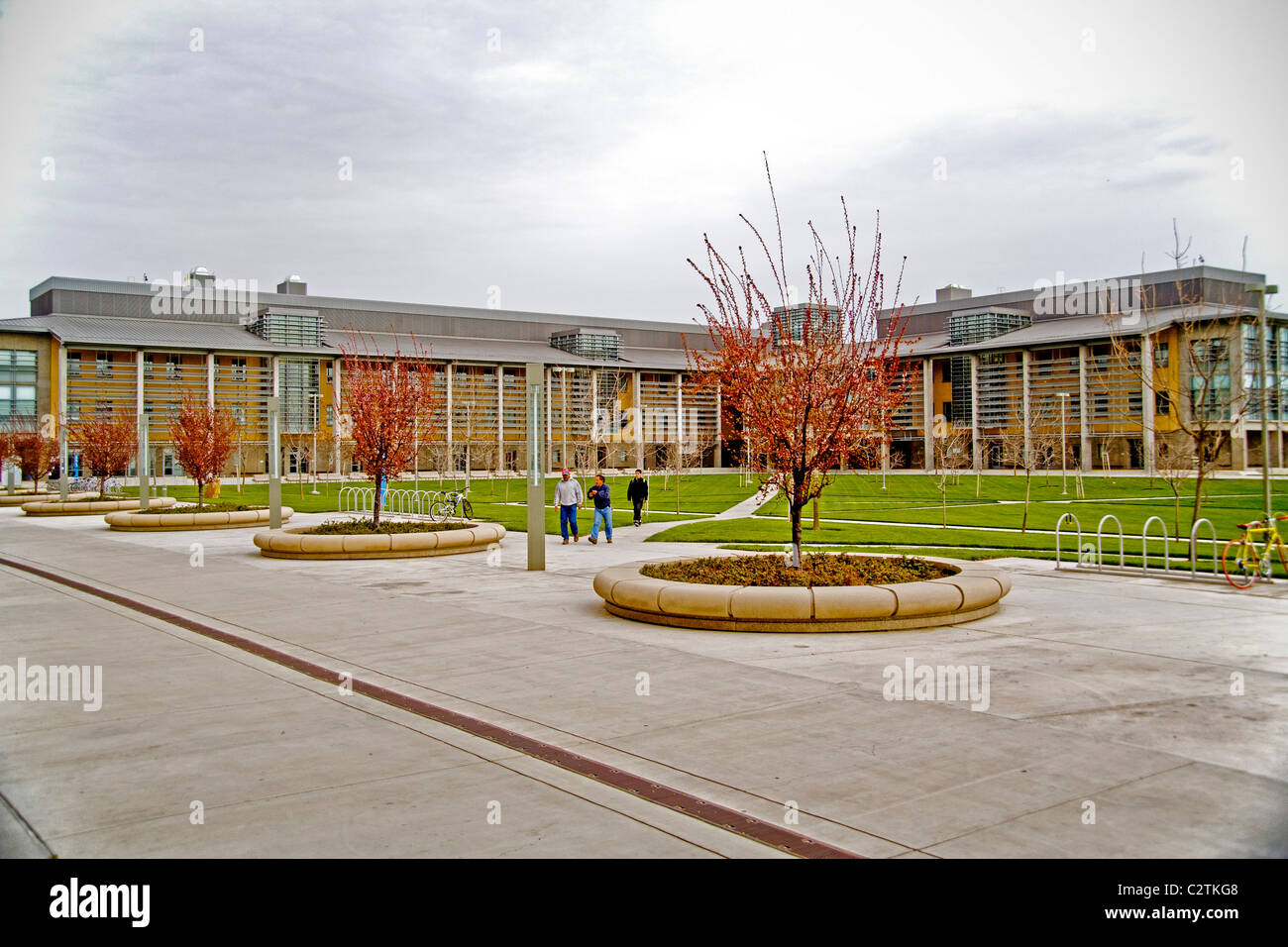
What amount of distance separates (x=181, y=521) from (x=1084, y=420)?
61127mm

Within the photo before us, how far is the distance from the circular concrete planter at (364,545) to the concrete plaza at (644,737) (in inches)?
249

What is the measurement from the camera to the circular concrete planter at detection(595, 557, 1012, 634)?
35.1 ft

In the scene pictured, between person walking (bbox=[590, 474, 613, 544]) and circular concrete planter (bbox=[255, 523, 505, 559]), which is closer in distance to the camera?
circular concrete planter (bbox=[255, 523, 505, 559])

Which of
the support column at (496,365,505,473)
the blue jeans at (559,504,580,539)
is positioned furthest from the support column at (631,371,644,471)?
the blue jeans at (559,504,580,539)

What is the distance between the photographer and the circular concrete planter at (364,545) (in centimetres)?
1892

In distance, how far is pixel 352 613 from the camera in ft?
40.5

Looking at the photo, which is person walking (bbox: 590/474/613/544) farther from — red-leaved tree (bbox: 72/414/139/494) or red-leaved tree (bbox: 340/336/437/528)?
red-leaved tree (bbox: 72/414/139/494)

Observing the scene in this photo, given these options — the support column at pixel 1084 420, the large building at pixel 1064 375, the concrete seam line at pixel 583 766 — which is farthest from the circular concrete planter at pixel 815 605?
the support column at pixel 1084 420

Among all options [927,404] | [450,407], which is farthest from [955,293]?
[450,407]

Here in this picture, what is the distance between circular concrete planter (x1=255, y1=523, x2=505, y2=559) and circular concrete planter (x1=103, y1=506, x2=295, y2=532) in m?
8.95

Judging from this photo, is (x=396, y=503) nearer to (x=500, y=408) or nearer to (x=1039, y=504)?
(x=1039, y=504)

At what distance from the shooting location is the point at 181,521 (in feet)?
91.5

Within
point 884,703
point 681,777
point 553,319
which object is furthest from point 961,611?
point 553,319
